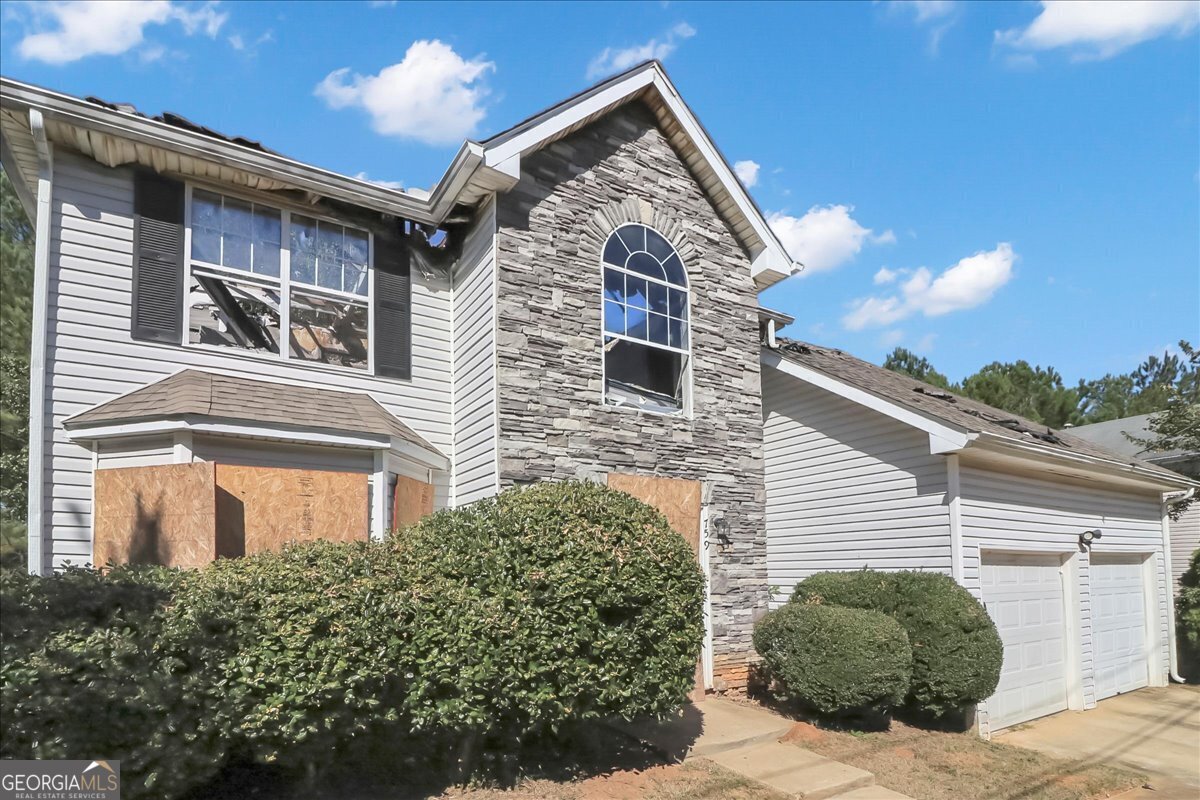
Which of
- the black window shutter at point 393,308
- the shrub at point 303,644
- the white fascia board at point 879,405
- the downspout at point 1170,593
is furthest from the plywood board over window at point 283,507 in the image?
the downspout at point 1170,593

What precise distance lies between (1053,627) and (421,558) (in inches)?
396

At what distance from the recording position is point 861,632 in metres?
8.88

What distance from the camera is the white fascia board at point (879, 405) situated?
988cm

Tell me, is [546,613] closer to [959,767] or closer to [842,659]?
[842,659]

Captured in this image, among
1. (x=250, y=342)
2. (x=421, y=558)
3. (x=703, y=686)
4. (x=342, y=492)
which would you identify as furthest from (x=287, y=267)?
(x=703, y=686)

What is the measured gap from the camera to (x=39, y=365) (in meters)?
7.53

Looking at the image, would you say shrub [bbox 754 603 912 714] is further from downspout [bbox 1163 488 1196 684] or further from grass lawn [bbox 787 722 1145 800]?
downspout [bbox 1163 488 1196 684]

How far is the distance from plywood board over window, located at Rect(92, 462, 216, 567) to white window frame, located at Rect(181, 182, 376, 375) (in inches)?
61.2

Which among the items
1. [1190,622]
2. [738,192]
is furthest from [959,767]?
[1190,622]

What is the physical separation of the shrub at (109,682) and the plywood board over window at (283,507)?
2.40m

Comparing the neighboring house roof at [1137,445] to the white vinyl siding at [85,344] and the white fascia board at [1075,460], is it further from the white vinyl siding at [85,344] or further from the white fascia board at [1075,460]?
the white vinyl siding at [85,344]

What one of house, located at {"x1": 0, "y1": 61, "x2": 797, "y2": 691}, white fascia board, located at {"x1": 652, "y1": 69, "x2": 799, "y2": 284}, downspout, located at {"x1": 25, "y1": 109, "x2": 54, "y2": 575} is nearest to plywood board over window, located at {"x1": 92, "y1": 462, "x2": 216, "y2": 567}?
house, located at {"x1": 0, "y1": 61, "x2": 797, "y2": 691}

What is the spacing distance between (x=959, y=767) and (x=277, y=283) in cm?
890

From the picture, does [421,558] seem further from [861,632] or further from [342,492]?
[861,632]
